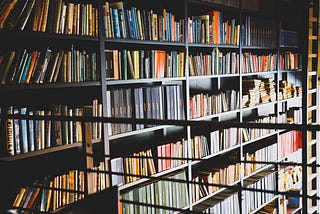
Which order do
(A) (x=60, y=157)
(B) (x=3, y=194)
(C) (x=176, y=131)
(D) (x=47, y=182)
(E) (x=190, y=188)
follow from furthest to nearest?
(C) (x=176, y=131) < (E) (x=190, y=188) < (A) (x=60, y=157) < (D) (x=47, y=182) < (B) (x=3, y=194)

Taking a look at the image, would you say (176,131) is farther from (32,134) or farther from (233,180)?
(32,134)

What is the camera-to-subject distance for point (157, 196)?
2908 millimetres

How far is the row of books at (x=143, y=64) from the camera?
260 centimetres

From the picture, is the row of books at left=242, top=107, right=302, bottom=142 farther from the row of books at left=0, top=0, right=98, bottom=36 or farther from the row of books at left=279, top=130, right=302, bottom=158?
the row of books at left=0, top=0, right=98, bottom=36

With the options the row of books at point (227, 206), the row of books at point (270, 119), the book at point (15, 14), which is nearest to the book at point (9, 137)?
the book at point (15, 14)

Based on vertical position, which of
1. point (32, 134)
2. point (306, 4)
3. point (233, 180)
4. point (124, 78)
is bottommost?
point (233, 180)

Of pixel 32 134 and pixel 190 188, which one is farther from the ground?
pixel 32 134

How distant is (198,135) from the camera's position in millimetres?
3654

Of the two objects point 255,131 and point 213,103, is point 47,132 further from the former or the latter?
point 255,131

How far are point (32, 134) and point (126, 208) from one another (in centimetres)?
89

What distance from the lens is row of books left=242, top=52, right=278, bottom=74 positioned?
159 inches

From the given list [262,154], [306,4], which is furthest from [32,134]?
[306,4]

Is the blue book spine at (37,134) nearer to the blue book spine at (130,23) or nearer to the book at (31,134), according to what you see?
the book at (31,134)

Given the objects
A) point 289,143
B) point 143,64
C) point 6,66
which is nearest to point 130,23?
point 143,64
